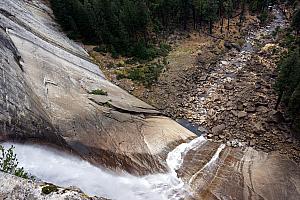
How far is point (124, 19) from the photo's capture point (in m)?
60.8

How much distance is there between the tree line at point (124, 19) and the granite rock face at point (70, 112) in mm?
14373

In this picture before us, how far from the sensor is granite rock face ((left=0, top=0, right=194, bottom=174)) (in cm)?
3039

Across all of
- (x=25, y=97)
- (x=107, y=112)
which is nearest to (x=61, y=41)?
(x=107, y=112)

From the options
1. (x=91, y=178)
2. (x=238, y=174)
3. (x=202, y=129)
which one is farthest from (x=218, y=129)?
(x=91, y=178)

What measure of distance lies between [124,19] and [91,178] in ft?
123

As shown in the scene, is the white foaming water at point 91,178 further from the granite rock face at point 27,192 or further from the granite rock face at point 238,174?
the granite rock face at point 27,192

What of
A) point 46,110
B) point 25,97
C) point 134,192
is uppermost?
point 25,97

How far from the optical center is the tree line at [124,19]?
60.3 meters

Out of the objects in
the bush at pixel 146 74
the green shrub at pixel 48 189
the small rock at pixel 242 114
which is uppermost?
the green shrub at pixel 48 189

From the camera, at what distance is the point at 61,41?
182ft

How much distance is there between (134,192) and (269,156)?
17436 millimetres

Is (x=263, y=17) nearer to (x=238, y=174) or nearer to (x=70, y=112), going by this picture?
(x=238, y=174)

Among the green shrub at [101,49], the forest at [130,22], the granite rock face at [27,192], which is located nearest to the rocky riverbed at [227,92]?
the forest at [130,22]

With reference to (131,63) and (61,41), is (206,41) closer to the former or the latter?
(131,63)
